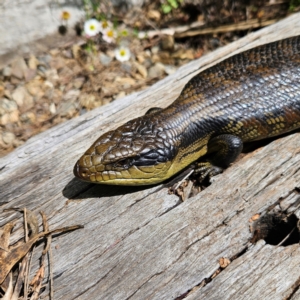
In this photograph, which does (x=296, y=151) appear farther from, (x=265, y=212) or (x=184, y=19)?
(x=184, y=19)

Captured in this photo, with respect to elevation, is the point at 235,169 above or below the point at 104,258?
above

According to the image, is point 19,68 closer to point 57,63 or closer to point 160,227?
point 57,63

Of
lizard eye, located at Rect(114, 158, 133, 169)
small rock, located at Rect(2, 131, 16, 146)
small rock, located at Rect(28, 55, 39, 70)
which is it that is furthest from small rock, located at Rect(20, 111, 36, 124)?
lizard eye, located at Rect(114, 158, 133, 169)

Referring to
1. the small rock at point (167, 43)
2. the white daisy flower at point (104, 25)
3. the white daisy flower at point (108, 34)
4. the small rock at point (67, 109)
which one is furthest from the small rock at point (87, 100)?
the small rock at point (167, 43)

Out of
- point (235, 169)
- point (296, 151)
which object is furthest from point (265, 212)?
point (296, 151)

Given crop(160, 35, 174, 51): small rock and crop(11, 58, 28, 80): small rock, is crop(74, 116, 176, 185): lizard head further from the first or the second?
crop(160, 35, 174, 51): small rock

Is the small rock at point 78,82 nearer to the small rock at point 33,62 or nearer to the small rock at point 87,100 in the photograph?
the small rock at point 87,100

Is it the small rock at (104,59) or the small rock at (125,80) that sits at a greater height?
the small rock at (104,59)
